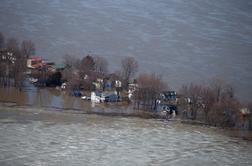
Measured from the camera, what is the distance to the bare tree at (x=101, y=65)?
426 cm

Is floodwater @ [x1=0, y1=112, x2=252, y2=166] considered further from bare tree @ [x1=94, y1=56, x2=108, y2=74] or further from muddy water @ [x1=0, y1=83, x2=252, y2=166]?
bare tree @ [x1=94, y1=56, x2=108, y2=74]

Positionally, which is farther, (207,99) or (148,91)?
(148,91)

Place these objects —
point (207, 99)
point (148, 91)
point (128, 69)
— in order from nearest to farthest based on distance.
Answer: point (207, 99) < point (148, 91) < point (128, 69)

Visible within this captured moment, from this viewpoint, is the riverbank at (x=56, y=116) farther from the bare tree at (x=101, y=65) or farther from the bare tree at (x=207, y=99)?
the bare tree at (x=101, y=65)

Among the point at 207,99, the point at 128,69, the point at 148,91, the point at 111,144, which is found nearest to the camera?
the point at 111,144

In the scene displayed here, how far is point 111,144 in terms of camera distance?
71.4 inches

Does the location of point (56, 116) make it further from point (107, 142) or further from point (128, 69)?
point (128, 69)

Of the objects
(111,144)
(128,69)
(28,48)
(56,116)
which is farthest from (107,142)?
(28,48)

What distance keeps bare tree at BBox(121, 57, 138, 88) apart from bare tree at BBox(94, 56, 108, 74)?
0.64 ft

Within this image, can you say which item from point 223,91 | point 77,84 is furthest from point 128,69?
point 223,91

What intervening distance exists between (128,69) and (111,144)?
7.82 feet

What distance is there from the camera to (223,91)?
3.38 metres

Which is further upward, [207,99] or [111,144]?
[207,99]

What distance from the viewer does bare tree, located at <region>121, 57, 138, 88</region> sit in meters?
4.00
